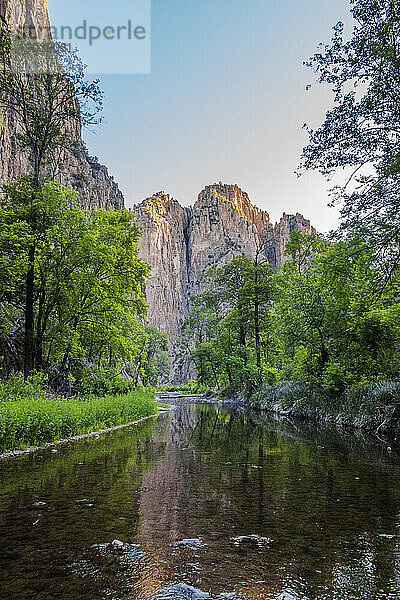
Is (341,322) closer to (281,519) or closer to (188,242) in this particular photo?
(281,519)

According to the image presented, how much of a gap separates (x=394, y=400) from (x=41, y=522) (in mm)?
12147

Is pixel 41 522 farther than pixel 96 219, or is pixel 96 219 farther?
pixel 96 219

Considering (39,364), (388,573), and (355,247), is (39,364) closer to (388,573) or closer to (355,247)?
(355,247)

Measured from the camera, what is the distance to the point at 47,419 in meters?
10.1

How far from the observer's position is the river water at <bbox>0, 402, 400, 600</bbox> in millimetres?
2922

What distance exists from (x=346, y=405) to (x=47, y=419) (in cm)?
1207

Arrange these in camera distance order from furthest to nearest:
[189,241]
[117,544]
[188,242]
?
1. [188,242]
2. [189,241]
3. [117,544]

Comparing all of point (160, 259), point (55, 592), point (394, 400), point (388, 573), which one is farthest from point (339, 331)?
point (160, 259)

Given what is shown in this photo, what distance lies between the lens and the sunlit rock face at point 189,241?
117500 mm

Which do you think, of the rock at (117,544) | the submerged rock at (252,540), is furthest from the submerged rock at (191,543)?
the rock at (117,544)

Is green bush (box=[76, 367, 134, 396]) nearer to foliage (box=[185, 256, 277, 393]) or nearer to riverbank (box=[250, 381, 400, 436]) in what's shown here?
riverbank (box=[250, 381, 400, 436])

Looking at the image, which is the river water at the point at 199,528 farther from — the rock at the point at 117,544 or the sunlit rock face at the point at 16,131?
the sunlit rock face at the point at 16,131

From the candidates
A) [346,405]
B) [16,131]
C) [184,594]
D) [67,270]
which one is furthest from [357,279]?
[16,131]

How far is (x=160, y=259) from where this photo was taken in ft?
390
